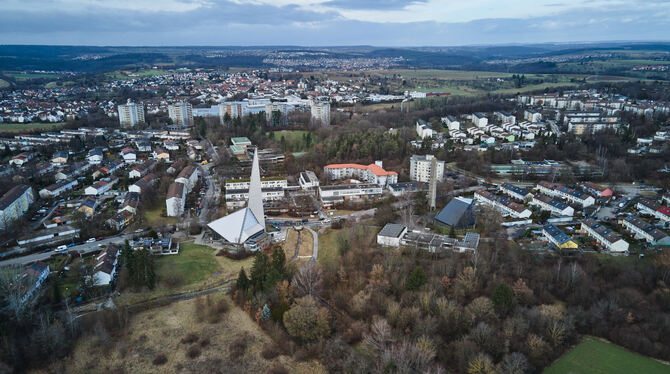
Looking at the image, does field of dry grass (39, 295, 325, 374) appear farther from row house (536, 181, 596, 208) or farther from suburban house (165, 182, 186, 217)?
row house (536, 181, 596, 208)

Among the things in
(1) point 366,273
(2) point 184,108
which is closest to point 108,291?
(1) point 366,273

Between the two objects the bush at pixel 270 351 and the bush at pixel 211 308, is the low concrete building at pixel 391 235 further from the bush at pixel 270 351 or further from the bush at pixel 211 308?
the bush at pixel 270 351

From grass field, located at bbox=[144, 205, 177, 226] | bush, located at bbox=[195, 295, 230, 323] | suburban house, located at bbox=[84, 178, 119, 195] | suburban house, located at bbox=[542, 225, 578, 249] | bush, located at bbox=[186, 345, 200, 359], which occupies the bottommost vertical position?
bush, located at bbox=[186, 345, 200, 359]

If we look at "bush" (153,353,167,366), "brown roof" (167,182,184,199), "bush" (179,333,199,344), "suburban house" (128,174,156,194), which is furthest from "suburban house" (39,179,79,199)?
"bush" (153,353,167,366)

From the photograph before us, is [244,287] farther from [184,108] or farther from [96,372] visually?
[184,108]

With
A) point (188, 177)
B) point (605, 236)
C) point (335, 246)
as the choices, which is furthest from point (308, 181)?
point (605, 236)

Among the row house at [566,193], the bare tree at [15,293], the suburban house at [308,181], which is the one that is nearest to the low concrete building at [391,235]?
the suburban house at [308,181]
